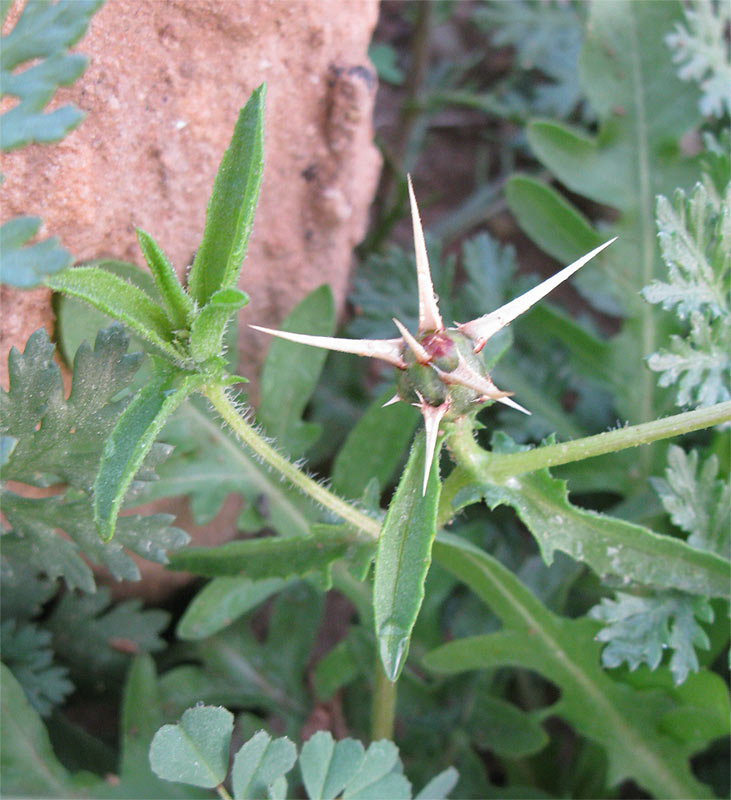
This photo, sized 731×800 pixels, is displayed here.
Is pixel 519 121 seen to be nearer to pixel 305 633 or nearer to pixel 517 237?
pixel 517 237

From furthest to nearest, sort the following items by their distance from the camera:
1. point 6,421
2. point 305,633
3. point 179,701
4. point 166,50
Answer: point 305,633, point 179,701, point 166,50, point 6,421

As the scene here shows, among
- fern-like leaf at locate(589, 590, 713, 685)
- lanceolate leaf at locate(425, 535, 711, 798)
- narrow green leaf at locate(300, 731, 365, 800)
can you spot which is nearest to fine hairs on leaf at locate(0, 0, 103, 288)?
narrow green leaf at locate(300, 731, 365, 800)

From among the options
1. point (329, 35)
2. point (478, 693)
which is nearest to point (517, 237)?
point (329, 35)

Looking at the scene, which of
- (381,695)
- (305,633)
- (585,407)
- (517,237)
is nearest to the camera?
(381,695)

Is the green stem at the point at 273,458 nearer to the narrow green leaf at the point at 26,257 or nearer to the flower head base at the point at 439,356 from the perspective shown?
the flower head base at the point at 439,356

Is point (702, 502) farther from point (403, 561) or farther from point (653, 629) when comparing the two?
point (403, 561)

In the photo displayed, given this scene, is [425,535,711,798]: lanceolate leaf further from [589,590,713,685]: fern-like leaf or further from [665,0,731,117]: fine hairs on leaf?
[665,0,731,117]: fine hairs on leaf
